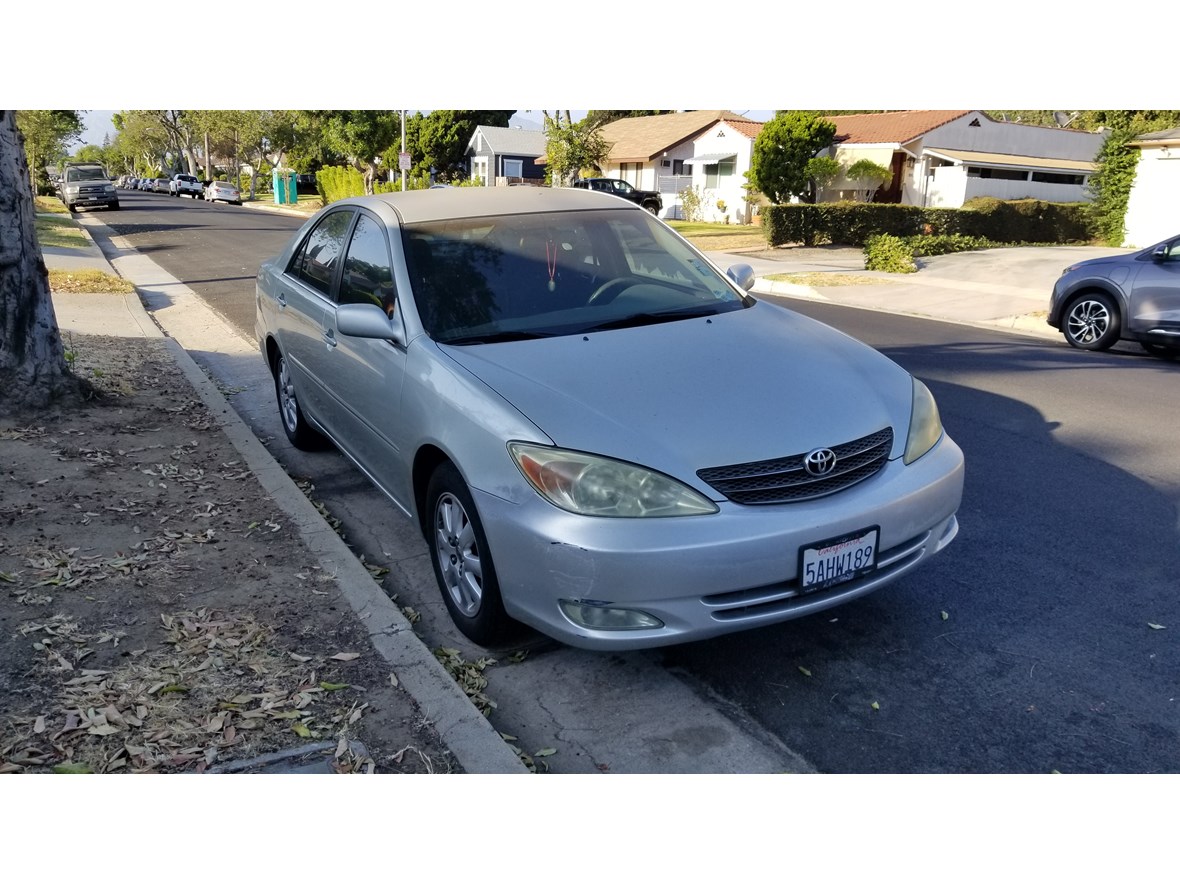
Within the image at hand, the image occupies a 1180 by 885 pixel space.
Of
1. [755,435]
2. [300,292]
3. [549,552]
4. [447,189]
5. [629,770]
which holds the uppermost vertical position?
[447,189]

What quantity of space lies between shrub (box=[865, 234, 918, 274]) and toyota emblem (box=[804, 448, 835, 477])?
57.1ft

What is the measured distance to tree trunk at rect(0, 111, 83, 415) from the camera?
19.8 feet

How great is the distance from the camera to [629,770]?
300 cm

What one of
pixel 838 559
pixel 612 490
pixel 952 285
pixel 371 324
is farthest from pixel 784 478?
pixel 952 285

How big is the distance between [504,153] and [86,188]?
24976mm

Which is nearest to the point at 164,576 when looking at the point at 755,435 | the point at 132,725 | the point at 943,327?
the point at 132,725

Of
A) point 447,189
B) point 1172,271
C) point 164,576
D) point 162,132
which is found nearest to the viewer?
point 164,576

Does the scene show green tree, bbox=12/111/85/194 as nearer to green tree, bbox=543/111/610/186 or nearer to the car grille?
green tree, bbox=543/111/610/186

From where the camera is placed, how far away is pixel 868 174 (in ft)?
115

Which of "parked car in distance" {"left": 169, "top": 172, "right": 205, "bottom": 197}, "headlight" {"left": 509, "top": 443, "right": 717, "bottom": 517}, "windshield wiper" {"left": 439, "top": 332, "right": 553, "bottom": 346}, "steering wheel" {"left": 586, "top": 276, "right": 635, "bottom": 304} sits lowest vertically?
"headlight" {"left": 509, "top": 443, "right": 717, "bottom": 517}

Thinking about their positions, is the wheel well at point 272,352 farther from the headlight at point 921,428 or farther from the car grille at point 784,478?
the headlight at point 921,428

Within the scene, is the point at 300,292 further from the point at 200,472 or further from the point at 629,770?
the point at 629,770

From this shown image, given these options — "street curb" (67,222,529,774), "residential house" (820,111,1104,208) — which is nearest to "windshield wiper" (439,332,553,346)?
"street curb" (67,222,529,774)

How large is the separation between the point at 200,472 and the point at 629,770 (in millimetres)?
3633
